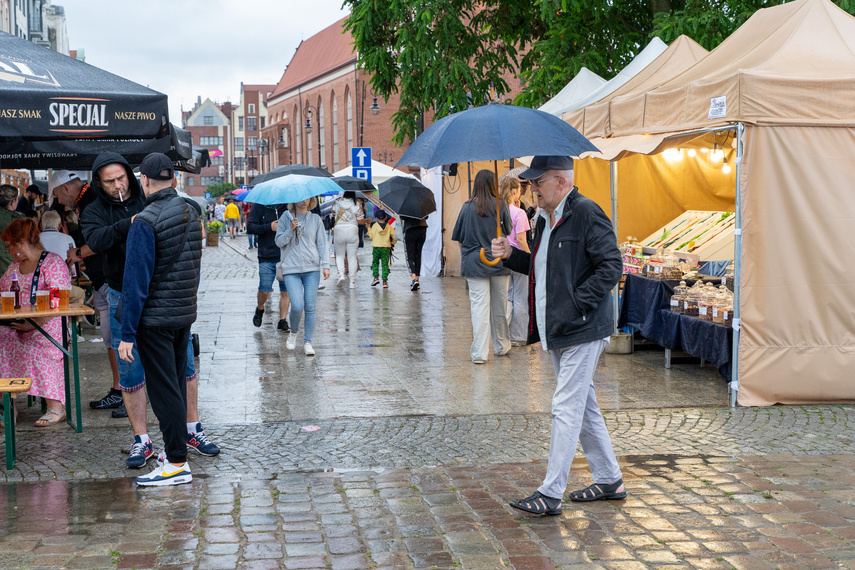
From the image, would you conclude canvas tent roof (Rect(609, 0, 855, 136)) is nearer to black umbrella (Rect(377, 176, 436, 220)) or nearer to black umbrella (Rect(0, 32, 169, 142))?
black umbrella (Rect(0, 32, 169, 142))

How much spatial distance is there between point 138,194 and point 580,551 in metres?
4.00

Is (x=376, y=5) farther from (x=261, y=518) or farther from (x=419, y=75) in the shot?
(x=261, y=518)

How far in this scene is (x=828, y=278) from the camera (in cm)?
769

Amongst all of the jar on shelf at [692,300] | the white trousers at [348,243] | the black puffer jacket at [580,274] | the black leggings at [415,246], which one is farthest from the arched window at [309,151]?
the black puffer jacket at [580,274]

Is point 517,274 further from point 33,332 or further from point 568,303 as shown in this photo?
point 568,303

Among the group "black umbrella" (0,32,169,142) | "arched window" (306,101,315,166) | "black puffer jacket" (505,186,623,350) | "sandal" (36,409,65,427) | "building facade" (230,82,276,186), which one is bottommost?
"sandal" (36,409,65,427)

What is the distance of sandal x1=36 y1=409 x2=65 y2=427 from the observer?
279 inches

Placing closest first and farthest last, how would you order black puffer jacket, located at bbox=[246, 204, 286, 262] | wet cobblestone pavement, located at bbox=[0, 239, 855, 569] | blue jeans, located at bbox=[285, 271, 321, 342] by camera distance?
wet cobblestone pavement, located at bbox=[0, 239, 855, 569], blue jeans, located at bbox=[285, 271, 321, 342], black puffer jacket, located at bbox=[246, 204, 286, 262]

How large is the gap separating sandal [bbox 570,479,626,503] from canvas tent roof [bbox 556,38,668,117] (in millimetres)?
6483

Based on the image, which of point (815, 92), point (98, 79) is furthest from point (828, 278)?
point (98, 79)

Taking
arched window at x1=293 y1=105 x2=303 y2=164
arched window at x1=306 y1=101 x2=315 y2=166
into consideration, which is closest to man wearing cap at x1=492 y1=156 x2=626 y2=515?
arched window at x1=306 y1=101 x2=315 y2=166

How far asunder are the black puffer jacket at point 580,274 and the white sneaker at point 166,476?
2351 millimetres

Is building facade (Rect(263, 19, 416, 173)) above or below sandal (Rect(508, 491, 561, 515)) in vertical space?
above

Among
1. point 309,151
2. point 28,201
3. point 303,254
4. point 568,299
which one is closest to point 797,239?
point 568,299
